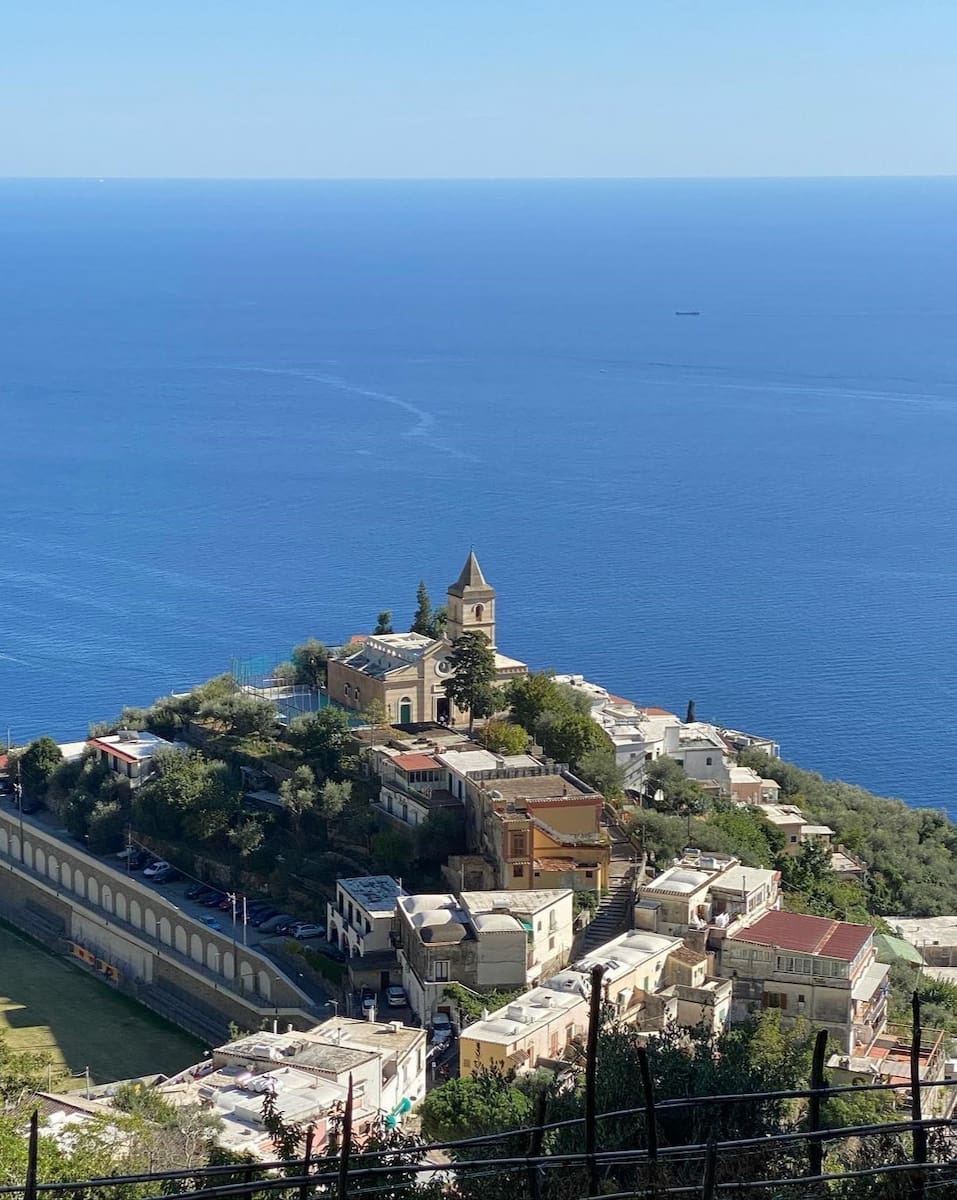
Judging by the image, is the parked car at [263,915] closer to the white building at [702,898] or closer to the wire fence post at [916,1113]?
the white building at [702,898]

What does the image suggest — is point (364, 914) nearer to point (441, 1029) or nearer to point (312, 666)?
point (441, 1029)

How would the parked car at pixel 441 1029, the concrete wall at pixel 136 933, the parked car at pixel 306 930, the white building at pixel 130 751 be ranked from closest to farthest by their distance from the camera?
the parked car at pixel 441 1029, the concrete wall at pixel 136 933, the parked car at pixel 306 930, the white building at pixel 130 751

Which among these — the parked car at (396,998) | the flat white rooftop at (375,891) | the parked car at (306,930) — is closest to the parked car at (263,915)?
the parked car at (306,930)

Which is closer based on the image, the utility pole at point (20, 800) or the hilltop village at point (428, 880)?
the hilltop village at point (428, 880)

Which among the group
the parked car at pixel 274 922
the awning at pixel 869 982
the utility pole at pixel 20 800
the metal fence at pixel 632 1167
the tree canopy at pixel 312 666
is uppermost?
the tree canopy at pixel 312 666

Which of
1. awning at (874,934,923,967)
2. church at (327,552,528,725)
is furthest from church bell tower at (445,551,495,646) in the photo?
awning at (874,934,923,967)

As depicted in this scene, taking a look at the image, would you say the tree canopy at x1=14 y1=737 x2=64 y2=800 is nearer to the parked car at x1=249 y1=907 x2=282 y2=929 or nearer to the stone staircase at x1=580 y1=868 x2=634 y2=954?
the parked car at x1=249 y1=907 x2=282 y2=929

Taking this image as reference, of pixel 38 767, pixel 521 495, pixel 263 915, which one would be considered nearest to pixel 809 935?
pixel 263 915

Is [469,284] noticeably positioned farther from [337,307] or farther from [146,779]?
[146,779]
